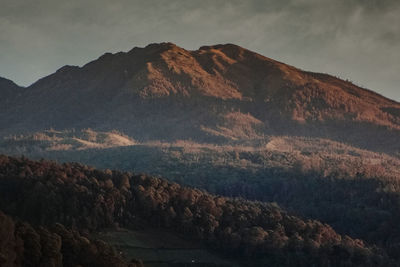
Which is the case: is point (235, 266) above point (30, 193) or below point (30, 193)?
below

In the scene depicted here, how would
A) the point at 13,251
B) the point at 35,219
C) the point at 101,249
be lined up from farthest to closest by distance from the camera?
the point at 35,219, the point at 101,249, the point at 13,251

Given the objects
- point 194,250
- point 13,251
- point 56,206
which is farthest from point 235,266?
point 13,251

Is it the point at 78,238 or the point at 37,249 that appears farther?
the point at 78,238

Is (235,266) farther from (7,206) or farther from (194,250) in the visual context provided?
(7,206)

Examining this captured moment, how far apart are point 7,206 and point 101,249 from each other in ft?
197

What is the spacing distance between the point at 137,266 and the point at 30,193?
71500mm

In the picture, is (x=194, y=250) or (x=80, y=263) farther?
(x=194, y=250)

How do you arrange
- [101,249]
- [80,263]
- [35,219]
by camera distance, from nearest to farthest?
[80,263] → [101,249] → [35,219]

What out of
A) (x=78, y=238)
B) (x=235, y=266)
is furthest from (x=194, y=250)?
(x=78, y=238)

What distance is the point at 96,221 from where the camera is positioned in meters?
192

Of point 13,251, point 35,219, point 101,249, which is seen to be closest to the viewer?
point 13,251

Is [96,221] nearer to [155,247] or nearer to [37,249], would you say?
[155,247]

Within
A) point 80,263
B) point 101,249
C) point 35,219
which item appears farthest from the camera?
point 35,219

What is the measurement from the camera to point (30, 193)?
7800 inches
